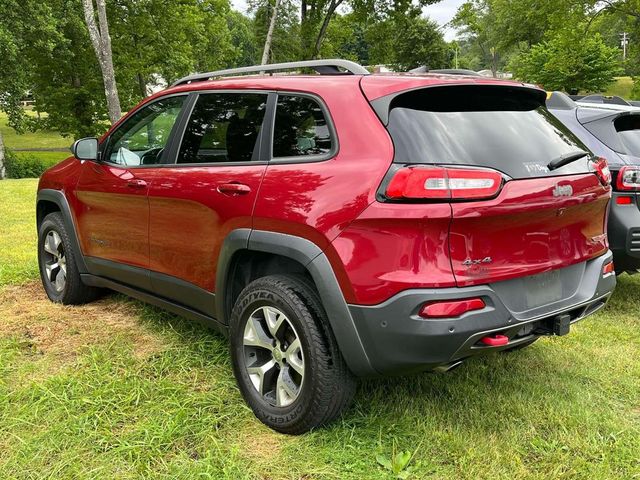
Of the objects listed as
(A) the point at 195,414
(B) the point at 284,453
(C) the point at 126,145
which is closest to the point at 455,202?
(B) the point at 284,453

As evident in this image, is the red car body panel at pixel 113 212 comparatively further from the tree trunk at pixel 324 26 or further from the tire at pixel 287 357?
the tree trunk at pixel 324 26

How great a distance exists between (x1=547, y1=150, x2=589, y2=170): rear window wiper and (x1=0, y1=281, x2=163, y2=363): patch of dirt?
261 cm

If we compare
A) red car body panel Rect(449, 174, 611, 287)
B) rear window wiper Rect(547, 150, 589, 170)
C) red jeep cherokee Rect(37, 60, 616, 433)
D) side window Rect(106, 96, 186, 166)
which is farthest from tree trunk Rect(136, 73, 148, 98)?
red car body panel Rect(449, 174, 611, 287)

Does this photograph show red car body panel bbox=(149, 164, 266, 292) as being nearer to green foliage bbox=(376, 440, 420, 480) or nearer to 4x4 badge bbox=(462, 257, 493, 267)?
4x4 badge bbox=(462, 257, 493, 267)

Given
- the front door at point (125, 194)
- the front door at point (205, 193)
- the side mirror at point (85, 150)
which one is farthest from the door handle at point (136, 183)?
the side mirror at point (85, 150)

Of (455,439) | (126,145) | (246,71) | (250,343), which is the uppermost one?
(246,71)

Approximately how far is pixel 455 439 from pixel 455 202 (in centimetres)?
119

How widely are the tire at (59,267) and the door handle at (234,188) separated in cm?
203

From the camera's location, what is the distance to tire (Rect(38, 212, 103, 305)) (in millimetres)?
4523

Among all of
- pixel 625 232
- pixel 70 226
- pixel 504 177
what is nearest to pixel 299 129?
pixel 504 177

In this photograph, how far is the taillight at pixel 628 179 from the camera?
4.43 m

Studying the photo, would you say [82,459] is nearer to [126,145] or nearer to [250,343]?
[250,343]

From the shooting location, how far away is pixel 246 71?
11.5 feet

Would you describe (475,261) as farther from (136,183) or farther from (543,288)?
(136,183)
